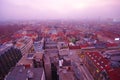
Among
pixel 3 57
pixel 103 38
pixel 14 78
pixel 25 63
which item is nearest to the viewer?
pixel 14 78

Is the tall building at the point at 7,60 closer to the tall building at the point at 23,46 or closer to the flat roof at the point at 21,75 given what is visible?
the tall building at the point at 23,46

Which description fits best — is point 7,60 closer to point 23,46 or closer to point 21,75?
point 23,46

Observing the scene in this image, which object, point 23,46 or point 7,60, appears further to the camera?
point 23,46

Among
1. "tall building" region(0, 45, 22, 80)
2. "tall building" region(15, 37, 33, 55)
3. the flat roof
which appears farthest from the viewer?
"tall building" region(15, 37, 33, 55)

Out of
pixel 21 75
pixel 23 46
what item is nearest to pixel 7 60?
pixel 23 46

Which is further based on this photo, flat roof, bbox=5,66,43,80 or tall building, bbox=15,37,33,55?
tall building, bbox=15,37,33,55

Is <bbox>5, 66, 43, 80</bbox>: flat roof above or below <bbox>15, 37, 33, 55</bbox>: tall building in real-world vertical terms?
above

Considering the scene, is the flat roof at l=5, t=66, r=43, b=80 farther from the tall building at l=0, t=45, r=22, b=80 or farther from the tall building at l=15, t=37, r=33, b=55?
the tall building at l=15, t=37, r=33, b=55

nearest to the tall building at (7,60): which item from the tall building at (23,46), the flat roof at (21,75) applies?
the tall building at (23,46)

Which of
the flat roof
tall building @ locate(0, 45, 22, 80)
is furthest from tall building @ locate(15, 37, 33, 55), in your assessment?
the flat roof

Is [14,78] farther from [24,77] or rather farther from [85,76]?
[85,76]

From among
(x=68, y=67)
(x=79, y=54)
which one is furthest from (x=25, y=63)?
(x=79, y=54)
